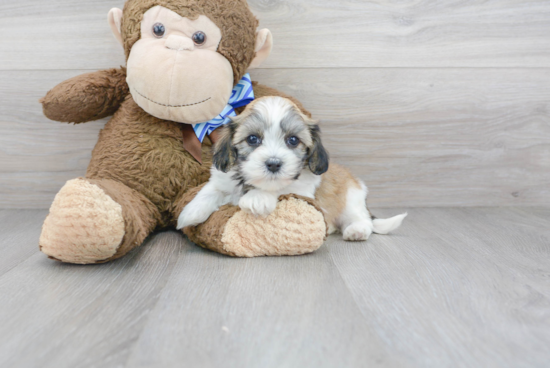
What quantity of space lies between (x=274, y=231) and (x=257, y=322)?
0.45m

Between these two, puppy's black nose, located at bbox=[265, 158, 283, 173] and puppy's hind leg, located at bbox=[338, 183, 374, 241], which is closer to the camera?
puppy's black nose, located at bbox=[265, 158, 283, 173]

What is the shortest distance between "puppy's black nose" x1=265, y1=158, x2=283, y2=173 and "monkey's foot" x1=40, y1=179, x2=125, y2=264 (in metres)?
0.46

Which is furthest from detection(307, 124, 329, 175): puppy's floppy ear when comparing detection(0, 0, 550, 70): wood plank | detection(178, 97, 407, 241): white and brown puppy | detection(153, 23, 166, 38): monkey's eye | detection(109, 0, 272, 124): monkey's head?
detection(0, 0, 550, 70): wood plank

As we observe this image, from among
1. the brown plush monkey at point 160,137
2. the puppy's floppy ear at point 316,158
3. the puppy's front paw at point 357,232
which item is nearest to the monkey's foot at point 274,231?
the brown plush monkey at point 160,137

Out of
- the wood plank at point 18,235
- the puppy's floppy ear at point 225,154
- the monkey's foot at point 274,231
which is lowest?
the wood plank at point 18,235

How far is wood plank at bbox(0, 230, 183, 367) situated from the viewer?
2.71ft

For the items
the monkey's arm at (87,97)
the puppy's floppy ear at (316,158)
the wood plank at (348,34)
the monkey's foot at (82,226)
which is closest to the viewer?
the monkey's foot at (82,226)

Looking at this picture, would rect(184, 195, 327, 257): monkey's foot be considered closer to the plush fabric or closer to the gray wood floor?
the gray wood floor

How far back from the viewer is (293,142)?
138 centimetres

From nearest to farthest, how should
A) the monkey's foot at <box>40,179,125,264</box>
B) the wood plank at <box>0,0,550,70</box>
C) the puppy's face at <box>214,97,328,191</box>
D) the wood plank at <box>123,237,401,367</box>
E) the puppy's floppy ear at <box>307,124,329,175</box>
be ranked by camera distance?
the wood plank at <box>123,237,401,367</box> < the monkey's foot at <box>40,179,125,264</box> < the puppy's face at <box>214,97,328,191</box> < the puppy's floppy ear at <box>307,124,329,175</box> < the wood plank at <box>0,0,550,70</box>

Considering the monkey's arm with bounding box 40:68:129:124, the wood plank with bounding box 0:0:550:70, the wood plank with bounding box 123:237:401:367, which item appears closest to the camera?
the wood plank with bounding box 123:237:401:367

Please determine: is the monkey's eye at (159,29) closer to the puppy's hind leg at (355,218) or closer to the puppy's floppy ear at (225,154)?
the puppy's floppy ear at (225,154)

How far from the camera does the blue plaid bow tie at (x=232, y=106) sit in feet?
5.44

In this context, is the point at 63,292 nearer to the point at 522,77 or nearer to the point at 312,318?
the point at 312,318
